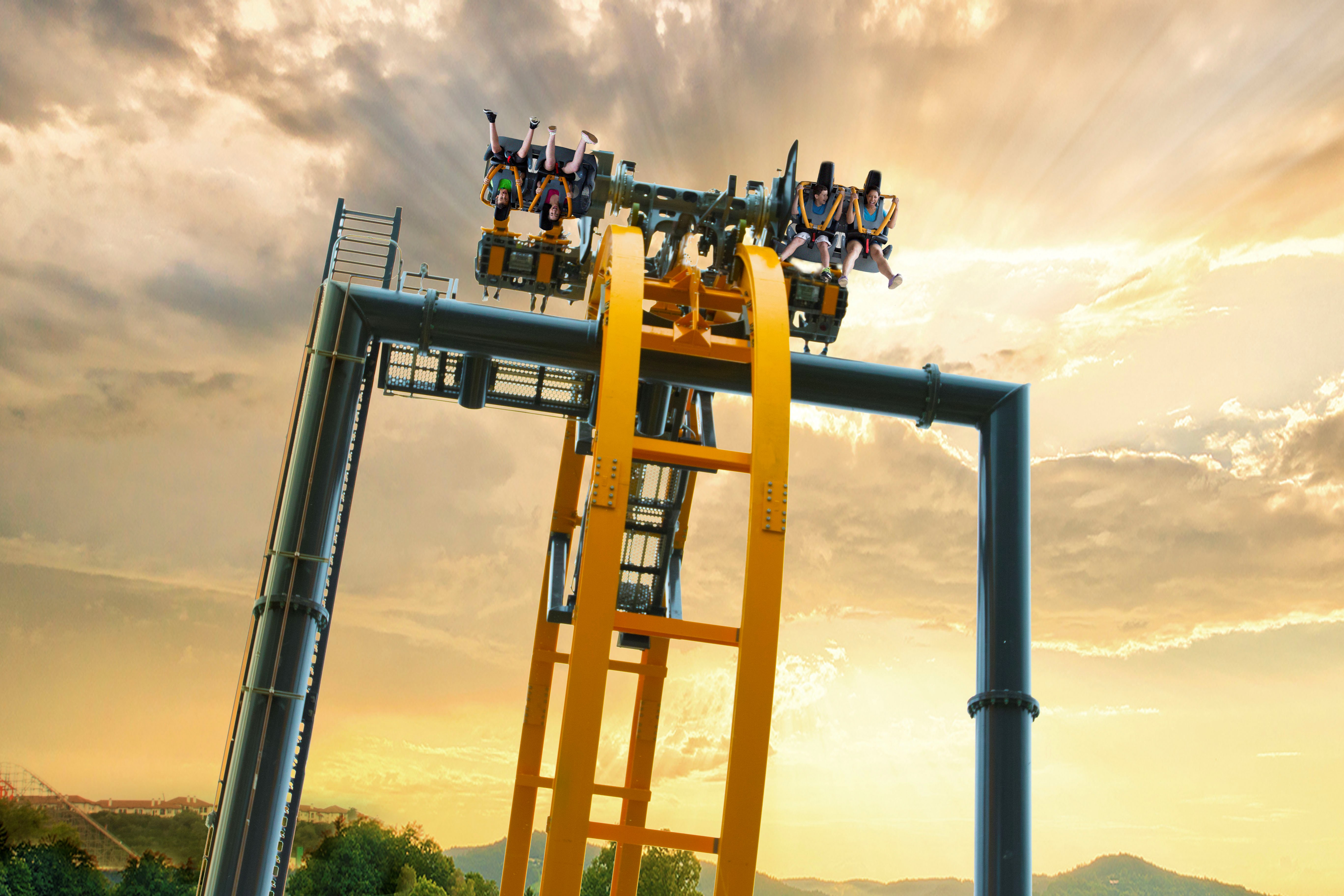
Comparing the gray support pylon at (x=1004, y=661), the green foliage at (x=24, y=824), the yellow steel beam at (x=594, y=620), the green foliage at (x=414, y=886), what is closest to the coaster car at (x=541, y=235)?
the yellow steel beam at (x=594, y=620)

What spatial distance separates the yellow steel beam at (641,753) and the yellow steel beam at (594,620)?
7.54 m

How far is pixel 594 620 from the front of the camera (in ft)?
33.2

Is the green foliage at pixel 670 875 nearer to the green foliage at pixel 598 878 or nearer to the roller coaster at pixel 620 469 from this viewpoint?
the green foliage at pixel 598 878

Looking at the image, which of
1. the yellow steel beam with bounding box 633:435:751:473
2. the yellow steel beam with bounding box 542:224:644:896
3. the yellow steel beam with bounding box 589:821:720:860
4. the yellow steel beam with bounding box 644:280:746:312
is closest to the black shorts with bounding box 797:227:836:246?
the yellow steel beam with bounding box 644:280:746:312

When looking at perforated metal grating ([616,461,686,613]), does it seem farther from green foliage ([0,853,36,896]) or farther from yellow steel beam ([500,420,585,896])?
green foliage ([0,853,36,896])

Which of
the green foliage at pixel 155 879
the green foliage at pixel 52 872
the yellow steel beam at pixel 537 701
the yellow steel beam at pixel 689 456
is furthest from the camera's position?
the green foliage at pixel 155 879

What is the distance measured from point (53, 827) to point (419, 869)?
41.9 ft

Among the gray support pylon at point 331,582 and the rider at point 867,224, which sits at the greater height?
the rider at point 867,224

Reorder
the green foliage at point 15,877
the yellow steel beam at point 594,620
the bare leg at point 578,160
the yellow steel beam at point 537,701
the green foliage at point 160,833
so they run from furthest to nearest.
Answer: the green foliage at point 160,833 < the green foliage at point 15,877 < the yellow steel beam at point 537,701 < the bare leg at point 578,160 < the yellow steel beam at point 594,620

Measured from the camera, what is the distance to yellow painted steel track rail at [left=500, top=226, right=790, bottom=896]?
992 centimetres

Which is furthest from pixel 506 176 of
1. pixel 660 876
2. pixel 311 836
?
pixel 311 836

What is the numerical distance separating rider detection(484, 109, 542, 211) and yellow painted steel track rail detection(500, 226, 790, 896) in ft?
10.4

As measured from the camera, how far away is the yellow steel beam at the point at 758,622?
32.6ft

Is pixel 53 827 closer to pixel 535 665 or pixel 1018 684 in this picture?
pixel 535 665
